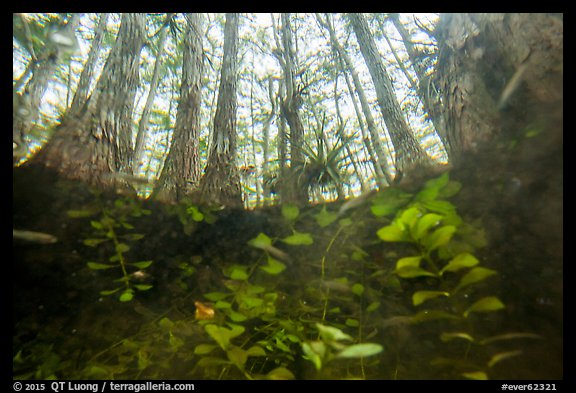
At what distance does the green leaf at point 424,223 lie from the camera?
739 mm

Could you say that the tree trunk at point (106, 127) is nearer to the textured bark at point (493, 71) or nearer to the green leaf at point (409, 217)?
the green leaf at point (409, 217)

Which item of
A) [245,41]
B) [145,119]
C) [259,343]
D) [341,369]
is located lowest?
[341,369]

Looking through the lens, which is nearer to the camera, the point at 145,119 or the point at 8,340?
the point at 8,340

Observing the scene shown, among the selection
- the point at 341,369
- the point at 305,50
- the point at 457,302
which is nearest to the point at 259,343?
the point at 341,369

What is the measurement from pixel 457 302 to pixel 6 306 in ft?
6.36

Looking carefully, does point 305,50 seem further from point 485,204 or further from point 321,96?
point 485,204

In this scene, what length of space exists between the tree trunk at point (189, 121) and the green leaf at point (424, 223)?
7.07ft

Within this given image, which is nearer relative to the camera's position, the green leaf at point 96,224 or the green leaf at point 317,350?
the green leaf at point 317,350

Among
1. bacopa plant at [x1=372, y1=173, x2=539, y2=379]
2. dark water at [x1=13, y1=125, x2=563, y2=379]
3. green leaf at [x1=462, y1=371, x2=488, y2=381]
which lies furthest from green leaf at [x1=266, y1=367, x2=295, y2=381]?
green leaf at [x1=462, y1=371, x2=488, y2=381]

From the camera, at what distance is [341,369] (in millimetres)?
1025

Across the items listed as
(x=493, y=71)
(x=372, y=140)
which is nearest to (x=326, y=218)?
(x=493, y=71)

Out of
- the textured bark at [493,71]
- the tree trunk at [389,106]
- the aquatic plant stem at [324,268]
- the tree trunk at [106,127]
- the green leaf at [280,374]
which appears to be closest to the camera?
the green leaf at [280,374]

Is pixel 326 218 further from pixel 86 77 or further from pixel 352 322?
pixel 86 77

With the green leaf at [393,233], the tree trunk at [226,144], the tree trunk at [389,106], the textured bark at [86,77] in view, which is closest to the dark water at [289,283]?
the green leaf at [393,233]
